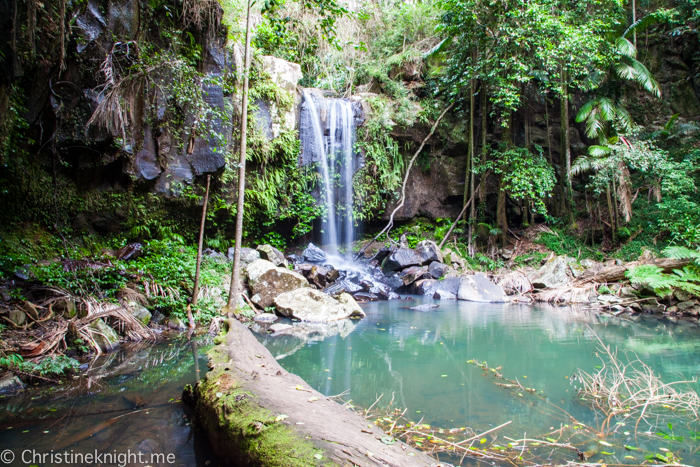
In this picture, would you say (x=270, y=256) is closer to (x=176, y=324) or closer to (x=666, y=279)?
(x=176, y=324)

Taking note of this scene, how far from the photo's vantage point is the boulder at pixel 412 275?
1075 cm

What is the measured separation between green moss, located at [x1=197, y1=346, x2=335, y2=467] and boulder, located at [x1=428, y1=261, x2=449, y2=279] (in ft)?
29.4

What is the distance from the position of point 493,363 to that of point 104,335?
4.89 metres

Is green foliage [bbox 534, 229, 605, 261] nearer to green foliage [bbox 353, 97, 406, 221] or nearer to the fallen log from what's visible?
the fallen log

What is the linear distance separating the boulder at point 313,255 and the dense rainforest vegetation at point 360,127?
1279 mm

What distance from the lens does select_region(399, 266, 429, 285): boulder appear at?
1075 cm

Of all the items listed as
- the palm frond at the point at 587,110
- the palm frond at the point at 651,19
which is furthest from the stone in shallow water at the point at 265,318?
the palm frond at the point at 651,19

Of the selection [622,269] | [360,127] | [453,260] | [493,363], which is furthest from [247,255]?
[622,269]

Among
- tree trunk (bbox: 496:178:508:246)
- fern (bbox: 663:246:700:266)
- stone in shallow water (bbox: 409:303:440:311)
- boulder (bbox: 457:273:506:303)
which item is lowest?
stone in shallow water (bbox: 409:303:440:311)

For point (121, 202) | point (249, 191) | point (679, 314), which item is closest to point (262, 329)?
point (121, 202)

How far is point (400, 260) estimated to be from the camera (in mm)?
11422

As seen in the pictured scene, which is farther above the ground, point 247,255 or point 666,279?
point 247,255

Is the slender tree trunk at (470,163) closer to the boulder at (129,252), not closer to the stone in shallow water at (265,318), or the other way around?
the stone in shallow water at (265,318)

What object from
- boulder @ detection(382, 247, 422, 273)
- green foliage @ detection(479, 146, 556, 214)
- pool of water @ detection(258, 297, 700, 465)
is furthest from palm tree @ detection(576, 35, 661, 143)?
pool of water @ detection(258, 297, 700, 465)
